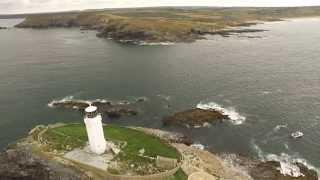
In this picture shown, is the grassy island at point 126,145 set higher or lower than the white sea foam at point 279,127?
higher

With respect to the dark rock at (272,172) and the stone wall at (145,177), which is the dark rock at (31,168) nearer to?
the stone wall at (145,177)

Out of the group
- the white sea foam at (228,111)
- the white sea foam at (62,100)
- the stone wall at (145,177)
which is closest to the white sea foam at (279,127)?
the white sea foam at (228,111)

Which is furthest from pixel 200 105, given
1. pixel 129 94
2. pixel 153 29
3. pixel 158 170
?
pixel 153 29

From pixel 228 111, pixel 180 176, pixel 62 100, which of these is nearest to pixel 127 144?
pixel 180 176

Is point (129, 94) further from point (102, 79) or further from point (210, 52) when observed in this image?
point (210, 52)

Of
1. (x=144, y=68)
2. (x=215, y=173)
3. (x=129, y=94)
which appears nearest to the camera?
(x=215, y=173)
